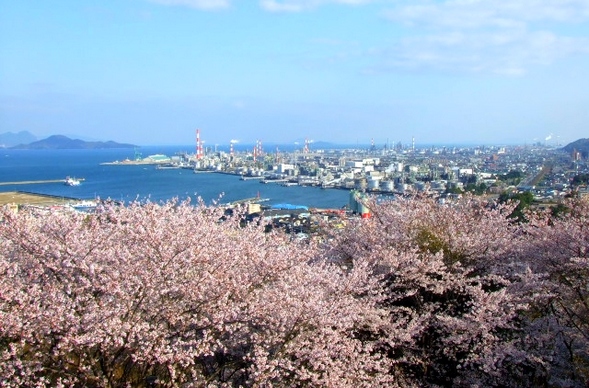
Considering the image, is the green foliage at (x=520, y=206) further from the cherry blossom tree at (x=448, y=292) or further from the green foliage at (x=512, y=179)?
the green foliage at (x=512, y=179)

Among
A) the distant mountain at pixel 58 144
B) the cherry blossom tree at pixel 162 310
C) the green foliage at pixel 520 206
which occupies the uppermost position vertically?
the distant mountain at pixel 58 144

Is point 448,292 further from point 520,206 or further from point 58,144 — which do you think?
point 58,144

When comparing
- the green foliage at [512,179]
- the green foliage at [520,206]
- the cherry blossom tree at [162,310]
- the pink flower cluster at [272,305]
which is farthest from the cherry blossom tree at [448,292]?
the green foliage at [512,179]

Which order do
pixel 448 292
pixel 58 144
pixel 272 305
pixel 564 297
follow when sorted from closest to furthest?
pixel 272 305
pixel 564 297
pixel 448 292
pixel 58 144

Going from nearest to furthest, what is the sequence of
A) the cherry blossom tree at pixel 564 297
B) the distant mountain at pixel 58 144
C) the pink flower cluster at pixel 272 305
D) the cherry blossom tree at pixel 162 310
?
the cherry blossom tree at pixel 162 310 < the pink flower cluster at pixel 272 305 < the cherry blossom tree at pixel 564 297 < the distant mountain at pixel 58 144

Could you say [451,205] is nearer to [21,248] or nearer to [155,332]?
[155,332]

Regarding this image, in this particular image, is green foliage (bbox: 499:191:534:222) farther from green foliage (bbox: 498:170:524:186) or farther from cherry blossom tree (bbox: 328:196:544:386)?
green foliage (bbox: 498:170:524:186)

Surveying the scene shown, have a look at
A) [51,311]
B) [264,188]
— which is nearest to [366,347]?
[51,311]

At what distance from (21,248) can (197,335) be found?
1411mm

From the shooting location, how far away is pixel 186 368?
363cm

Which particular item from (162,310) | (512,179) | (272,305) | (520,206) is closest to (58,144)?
(512,179)

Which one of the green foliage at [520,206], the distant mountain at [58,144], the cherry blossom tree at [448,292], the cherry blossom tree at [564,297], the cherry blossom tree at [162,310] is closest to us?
the cherry blossom tree at [162,310]

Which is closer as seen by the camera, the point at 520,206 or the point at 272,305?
the point at 272,305

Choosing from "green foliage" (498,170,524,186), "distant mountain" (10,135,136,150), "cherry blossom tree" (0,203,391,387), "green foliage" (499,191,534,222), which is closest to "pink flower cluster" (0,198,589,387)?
"cherry blossom tree" (0,203,391,387)
